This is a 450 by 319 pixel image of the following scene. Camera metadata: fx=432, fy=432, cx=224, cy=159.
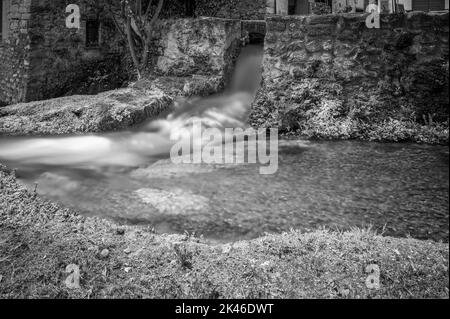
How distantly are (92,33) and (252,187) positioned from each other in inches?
371

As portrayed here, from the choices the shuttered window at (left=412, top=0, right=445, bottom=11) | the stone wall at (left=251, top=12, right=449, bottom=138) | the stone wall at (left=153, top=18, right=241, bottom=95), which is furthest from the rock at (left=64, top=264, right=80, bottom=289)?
the shuttered window at (left=412, top=0, right=445, bottom=11)

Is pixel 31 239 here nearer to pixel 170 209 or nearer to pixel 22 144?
pixel 170 209

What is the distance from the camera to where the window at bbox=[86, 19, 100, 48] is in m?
12.3

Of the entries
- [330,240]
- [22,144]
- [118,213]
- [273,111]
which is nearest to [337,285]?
[330,240]

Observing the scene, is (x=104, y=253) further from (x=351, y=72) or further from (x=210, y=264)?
(x=351, y=72)

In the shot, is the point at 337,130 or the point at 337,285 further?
the point at 337,130

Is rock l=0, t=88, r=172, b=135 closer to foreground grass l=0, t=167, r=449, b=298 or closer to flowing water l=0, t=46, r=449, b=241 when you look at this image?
flowing water l=0, t=46, r=449, b=241

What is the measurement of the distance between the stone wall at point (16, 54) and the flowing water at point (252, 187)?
16.2 ft

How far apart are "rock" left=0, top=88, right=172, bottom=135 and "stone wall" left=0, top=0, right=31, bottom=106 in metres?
2.53

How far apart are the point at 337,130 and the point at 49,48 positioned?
8.37m

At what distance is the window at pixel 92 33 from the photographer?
12336 millimetres

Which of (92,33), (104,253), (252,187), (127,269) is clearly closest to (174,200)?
(252,187)

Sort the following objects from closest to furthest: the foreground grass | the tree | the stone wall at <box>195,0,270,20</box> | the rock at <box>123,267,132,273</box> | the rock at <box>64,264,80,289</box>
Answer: the foreground grass < the rock at <box>64,264,80,289</box> < the rock at <box>123,267,132,273</box> < the tree < the stone wall at <box>195,0,270,20</box>

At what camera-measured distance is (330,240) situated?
366 centimetres
